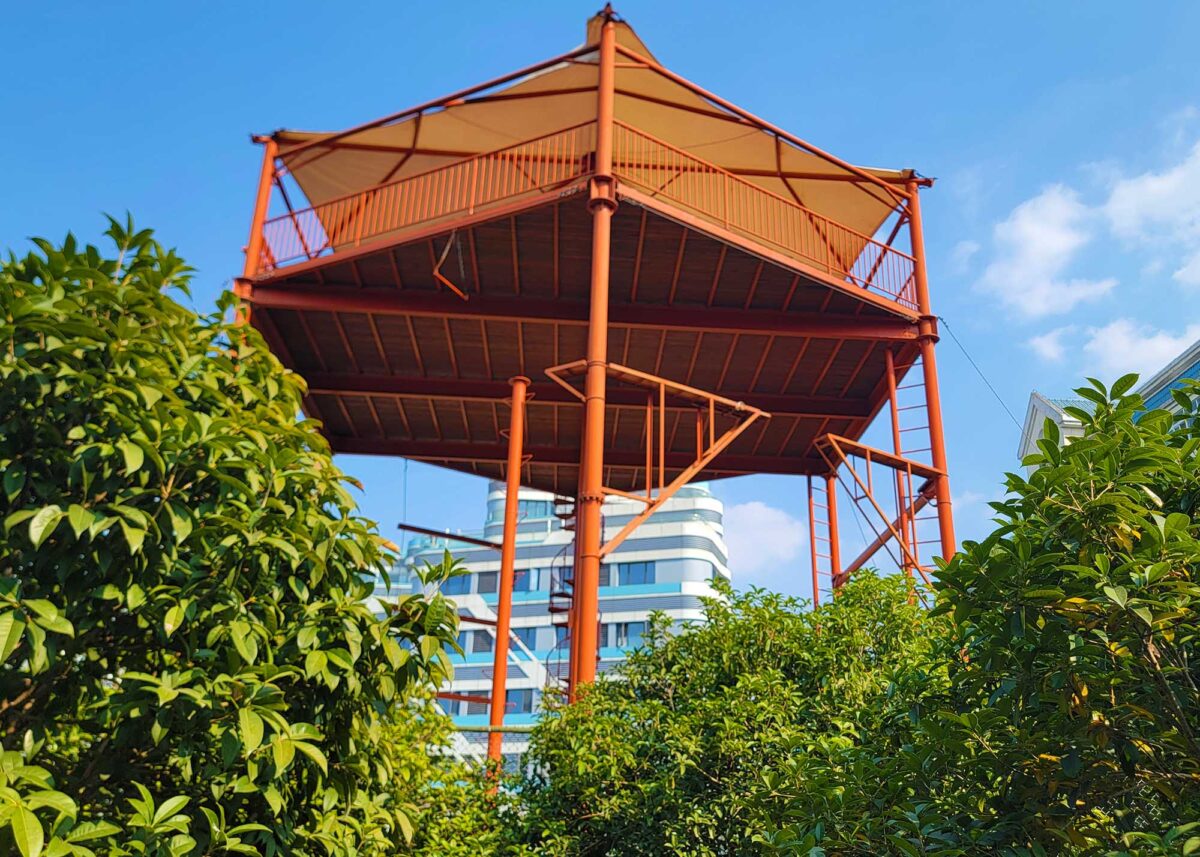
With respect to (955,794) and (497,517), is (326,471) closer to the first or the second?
(955,794)

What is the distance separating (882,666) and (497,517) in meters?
85.6

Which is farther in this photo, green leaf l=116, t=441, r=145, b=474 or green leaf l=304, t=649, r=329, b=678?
green leaf l=304, t=649, r=329, b=678

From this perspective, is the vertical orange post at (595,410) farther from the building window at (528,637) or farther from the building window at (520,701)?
the building window at (528,637)

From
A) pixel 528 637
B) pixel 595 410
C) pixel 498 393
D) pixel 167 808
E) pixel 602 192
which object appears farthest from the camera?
pixel 528 637

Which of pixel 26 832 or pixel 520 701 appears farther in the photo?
pixel 520 701

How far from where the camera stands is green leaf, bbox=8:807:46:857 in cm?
369

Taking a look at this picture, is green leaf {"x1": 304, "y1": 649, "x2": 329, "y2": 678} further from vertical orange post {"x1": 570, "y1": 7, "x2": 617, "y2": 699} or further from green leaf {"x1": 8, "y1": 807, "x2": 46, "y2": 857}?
vertical orange post {"x1": 570, "y1": 7, "x2": 617, "y2": 699}

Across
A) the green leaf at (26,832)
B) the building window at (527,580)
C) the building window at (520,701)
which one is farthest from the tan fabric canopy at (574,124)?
the building window at (527,580)

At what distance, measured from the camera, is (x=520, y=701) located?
82.9 meters

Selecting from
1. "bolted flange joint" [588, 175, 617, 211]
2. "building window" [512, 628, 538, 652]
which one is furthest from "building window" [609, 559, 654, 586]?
"bolted flange joint" [588, 175, 617, 211]

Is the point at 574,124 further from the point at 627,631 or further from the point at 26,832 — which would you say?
the point at 627,631

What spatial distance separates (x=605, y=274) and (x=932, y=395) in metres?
6.32

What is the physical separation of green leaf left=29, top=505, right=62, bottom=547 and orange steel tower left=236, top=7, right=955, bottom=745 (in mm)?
9940

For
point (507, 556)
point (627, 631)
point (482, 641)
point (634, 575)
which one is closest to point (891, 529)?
point (507, 556)
